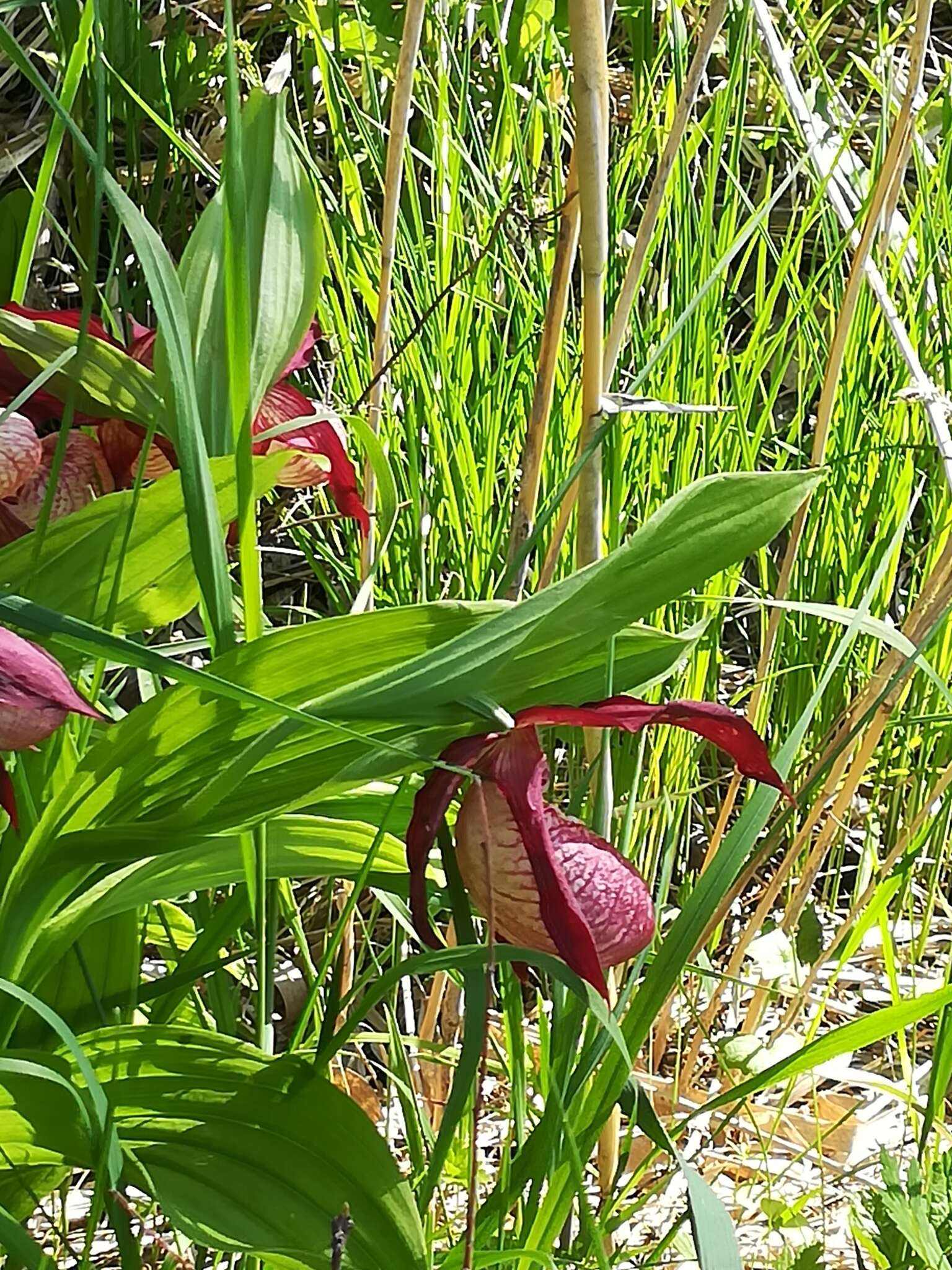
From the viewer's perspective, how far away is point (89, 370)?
481 millimetres

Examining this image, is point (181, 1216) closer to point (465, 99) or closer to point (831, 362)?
point (831, 362)

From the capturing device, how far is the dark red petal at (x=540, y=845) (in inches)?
15.8

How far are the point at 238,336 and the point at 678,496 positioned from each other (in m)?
0.16

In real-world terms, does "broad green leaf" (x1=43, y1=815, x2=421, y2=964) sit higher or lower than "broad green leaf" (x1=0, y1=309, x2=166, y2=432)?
lower

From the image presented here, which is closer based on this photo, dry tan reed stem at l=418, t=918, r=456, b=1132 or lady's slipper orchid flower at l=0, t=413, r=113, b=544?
lady's slipper orchid flower at l=0, t=413, r=113, b=544

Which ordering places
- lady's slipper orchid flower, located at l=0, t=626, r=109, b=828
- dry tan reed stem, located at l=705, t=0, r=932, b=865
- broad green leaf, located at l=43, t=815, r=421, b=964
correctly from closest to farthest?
lady's slipper orchid flower, located at l=0, t=626, r=109, b=828 < broad green leaf, located at l=43, t=815, r=421, b=964 < dry tan reed stem, located at l=705, t=0, r=932, b=865

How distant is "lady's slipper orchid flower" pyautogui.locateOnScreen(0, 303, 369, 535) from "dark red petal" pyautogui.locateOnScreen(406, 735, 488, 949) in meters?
0.16

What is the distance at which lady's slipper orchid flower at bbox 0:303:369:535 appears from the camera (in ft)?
1.69

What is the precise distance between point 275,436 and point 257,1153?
28 centimetres

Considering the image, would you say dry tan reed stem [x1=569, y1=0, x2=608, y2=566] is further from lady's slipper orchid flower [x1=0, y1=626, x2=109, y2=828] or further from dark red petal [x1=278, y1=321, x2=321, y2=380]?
lady's slipper orchid flower [x1=0, y1=626, x2=109, y2=828]

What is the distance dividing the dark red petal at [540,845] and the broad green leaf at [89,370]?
178 millimetres

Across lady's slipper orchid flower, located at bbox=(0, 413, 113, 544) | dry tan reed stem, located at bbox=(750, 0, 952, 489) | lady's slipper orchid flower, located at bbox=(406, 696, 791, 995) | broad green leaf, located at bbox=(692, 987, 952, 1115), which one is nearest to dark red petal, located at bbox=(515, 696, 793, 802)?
lady's slipper orchid flower, located at bbox=(406, 696, 791, 995)

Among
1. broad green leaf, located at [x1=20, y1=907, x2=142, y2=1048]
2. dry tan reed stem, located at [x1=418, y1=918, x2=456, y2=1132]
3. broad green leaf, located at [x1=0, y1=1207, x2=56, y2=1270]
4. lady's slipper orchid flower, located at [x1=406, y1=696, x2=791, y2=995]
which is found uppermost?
lady's slipper orchid flower, located at [x1=406, y1=696, x2=791, y2=995]

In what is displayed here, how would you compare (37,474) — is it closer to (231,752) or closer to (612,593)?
(231,752)
